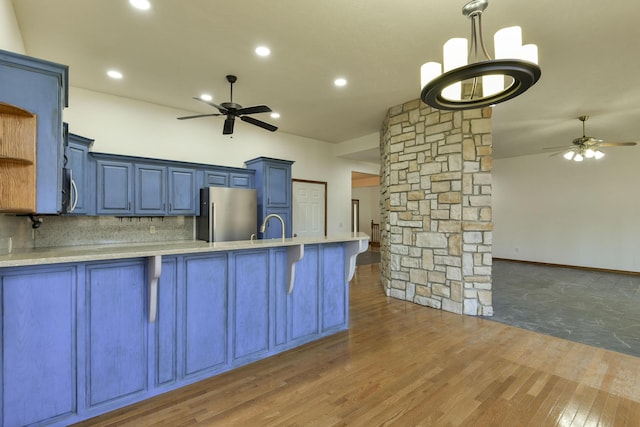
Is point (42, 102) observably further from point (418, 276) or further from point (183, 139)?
point (418, 276)

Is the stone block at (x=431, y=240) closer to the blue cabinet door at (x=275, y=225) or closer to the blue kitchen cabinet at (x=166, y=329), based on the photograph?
the blue cabinet door at (x=275, y=225)

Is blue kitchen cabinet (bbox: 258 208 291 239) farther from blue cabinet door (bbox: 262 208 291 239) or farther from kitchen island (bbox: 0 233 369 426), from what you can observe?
kitchen island (bbox: 0 233 369 426)

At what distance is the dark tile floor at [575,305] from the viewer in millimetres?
3361

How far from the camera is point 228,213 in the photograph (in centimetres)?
473

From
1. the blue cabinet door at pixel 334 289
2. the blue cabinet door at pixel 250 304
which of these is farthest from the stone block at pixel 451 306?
the blue cabinet door at pixel 250 304

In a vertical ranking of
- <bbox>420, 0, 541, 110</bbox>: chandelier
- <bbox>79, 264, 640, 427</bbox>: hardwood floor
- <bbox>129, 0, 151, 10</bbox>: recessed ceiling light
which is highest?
<bbox>129, 0, 151, 10</bbox>: recessed ceiling light

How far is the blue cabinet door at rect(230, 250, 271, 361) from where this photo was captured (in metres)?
2.52

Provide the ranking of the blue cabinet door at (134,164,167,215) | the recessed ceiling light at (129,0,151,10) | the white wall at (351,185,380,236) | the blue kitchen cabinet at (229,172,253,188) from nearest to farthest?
the recessed ceiling light at (129,0,151,10) < the blue cabinet door at (134,164,167,215) < the blue kitchen cabinet at (229,172,253,188) < the white wall at (351,185,380,236)

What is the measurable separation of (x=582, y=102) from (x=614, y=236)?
4305 millimetres

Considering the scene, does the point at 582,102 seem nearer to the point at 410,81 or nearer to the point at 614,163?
the point at 410,81

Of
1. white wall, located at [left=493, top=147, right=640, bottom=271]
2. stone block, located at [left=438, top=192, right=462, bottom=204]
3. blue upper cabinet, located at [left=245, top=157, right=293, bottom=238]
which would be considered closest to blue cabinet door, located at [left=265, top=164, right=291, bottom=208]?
blue upper cabinet, located at [left=245, top=157, right=293, bottom=238]

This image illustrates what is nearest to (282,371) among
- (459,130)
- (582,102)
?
(459,130)

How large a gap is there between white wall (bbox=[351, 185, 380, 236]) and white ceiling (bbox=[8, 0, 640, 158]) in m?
7.44

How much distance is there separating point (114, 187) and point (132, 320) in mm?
2629
